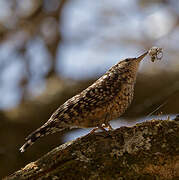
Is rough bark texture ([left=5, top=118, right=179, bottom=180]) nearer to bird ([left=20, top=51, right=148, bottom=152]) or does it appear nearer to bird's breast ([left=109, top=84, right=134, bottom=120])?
bird ([left=20, top=51, right=148, bottom=152])

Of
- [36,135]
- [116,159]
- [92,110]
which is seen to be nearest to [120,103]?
[92,110]

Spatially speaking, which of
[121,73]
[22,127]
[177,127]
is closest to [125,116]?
[22,127]

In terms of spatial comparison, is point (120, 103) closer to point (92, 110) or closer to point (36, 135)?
Answer: point (92, 110)

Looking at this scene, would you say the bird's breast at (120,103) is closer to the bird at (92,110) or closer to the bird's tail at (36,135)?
the bird at (92,110)

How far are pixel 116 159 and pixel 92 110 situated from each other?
0.78 metres

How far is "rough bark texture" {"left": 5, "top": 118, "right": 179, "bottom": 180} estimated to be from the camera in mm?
2588

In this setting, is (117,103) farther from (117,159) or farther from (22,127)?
(22,127)

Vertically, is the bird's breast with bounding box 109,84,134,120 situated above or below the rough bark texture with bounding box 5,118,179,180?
above

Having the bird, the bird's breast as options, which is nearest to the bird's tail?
the bird

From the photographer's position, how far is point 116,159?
2.63 m

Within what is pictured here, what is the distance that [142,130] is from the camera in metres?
2.77

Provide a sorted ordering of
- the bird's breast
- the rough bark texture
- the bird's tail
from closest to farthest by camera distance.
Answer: the rough bark texture, the bird's tail, the bird's breast

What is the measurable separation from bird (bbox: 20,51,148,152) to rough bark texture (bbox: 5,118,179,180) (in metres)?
0.52

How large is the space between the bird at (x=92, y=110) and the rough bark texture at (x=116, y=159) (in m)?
0.52
